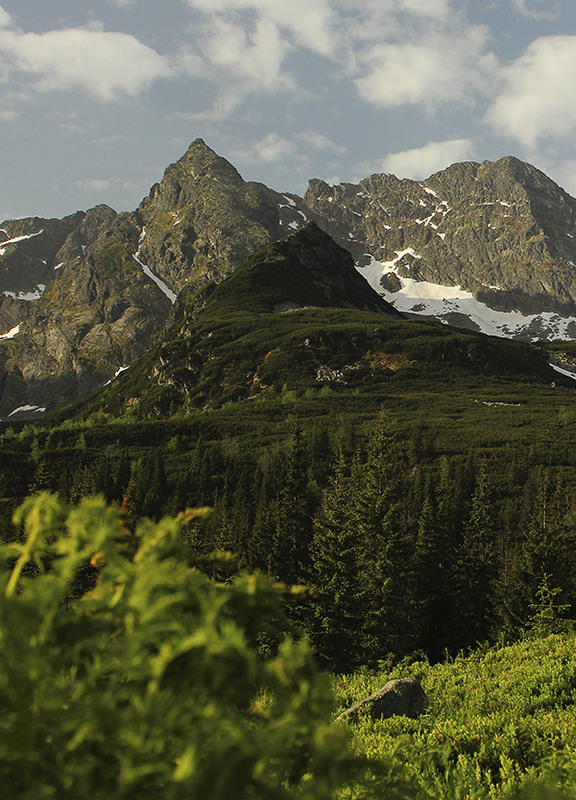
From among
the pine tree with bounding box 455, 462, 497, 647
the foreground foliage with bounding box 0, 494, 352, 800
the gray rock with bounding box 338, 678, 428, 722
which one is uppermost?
the foreground foliage with bounding box 0, 494, 352, 800

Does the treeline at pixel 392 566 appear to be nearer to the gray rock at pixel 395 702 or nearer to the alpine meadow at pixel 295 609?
the alpine meadow at pixel 295 609

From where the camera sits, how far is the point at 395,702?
869cm

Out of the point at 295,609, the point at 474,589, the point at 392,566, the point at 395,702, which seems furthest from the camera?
the point at 474,589

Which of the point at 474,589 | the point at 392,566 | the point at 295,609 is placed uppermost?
the point at 392,566

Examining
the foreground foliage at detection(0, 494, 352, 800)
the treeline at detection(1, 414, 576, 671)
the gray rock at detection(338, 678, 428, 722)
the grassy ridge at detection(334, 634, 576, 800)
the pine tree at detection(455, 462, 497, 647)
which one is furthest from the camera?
the pine tree at detection(455, 462, 497, 647)

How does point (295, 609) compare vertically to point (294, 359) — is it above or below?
below

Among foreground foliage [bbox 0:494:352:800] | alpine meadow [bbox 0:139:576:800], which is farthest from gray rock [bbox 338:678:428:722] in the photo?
foreground foliage [bbox 0:494:352:800]

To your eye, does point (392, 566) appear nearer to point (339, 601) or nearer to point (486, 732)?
point (339, 601)

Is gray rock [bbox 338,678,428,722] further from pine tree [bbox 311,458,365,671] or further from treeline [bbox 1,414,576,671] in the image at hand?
pine tree [bbox 311,458,365,671]

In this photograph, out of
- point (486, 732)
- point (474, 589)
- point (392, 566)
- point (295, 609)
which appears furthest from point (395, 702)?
point (474, 589)

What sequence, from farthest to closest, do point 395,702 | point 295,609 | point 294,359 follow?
point 294,359
point 295,609
point 395,702

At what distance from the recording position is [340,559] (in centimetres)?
2877

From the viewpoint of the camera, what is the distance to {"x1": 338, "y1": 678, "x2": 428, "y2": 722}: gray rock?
8438 mm

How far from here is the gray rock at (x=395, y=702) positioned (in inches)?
332
